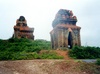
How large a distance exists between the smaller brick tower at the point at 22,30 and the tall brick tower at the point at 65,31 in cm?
1249

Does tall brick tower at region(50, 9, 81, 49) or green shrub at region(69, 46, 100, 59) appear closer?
green shrub at region(69, 46, 100, 59)

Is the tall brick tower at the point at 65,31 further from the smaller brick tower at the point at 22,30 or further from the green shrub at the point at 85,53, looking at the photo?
the smaller brick tower at the point at 22,30

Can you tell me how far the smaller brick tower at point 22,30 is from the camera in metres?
36.3

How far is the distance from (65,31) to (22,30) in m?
15.1

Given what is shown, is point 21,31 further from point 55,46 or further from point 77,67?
point 77,67

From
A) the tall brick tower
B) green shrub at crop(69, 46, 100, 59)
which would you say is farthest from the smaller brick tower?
green shrub at crop(69, 46, 100, 59)

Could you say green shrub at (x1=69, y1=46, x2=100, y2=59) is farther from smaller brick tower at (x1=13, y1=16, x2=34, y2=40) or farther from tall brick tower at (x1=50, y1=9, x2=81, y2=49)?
smaller brick tower at (x1=13, y1=16, x2=34, y2=40)

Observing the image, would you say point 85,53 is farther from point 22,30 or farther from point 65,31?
point 22,30

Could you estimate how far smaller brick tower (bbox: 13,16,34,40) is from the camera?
36.3 m

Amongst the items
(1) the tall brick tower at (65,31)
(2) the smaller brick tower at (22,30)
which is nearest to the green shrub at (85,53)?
(1) the tall brick tower at (65,31)

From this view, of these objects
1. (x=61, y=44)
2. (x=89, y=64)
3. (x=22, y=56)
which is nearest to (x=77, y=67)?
(x=89, y=64)

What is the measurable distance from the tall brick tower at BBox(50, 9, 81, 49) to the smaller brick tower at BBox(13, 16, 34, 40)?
492 inches

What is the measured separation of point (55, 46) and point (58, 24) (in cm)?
282

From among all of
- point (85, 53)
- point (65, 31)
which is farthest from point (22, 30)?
point (85, 53)
